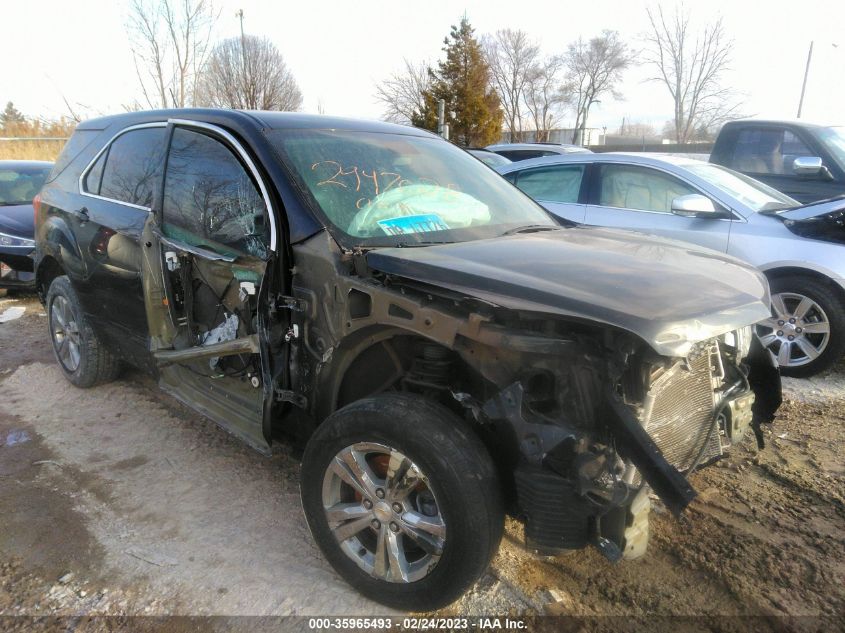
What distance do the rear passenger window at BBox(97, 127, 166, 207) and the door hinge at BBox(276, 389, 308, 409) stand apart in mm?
1511

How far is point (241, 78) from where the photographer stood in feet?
73.4

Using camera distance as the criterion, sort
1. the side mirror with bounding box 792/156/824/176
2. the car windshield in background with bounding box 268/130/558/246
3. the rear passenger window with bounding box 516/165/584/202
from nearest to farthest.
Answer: the car windshield in background with bounding box 268/130/558/246 < the rear passenger window with bounding box 516/165/584/202 < the side mirror with bounding box 792/156/824/176

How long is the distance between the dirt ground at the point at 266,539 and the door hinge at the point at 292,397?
36cm

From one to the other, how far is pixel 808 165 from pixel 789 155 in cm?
57

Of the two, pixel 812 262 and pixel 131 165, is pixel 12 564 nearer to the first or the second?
pixel 131 165

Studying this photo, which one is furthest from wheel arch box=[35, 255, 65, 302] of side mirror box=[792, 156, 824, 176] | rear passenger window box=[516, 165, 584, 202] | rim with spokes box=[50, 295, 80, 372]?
side mirror box=[792, 156, 824, 176]

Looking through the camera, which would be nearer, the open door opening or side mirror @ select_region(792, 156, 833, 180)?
the open door opening

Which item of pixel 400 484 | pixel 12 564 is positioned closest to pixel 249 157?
pixel 400 484

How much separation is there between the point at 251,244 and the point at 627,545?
201cm

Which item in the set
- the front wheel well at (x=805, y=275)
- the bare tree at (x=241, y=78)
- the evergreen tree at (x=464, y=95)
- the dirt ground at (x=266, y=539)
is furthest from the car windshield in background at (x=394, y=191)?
the evergreen tree at (x=464, y=95)

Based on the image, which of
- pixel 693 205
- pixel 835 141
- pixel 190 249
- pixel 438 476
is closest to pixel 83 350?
pixel 190 249

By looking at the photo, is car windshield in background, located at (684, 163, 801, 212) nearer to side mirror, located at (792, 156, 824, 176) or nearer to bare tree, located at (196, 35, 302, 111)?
side mirror, located at (792, 156, 824, 176)

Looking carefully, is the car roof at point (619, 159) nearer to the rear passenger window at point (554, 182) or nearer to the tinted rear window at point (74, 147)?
the rear passenger window at point (554, 182)

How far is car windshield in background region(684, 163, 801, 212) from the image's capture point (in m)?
5.24
